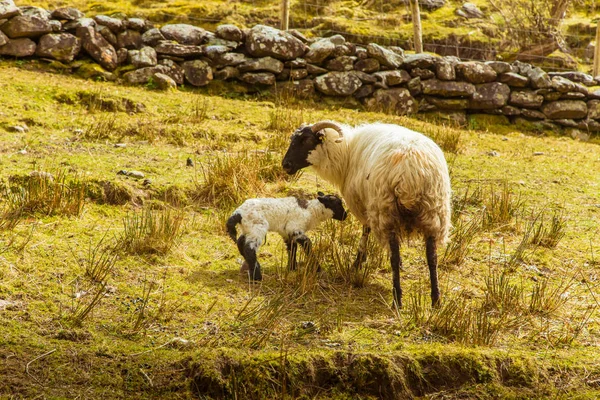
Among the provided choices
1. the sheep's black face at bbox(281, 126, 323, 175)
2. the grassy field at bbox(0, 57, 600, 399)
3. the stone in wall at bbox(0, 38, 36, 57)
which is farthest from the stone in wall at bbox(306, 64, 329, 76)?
the sheep's black face at bbox(281, 126, 323, 175)

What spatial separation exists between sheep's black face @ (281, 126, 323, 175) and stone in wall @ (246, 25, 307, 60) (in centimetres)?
693

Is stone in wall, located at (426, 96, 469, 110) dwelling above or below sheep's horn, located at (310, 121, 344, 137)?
below

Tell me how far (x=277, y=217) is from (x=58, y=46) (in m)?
8.36

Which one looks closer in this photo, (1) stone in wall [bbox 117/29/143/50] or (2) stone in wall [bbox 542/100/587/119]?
(1) stone in wall [bbox 117/29/143/50]

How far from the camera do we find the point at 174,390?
409cm

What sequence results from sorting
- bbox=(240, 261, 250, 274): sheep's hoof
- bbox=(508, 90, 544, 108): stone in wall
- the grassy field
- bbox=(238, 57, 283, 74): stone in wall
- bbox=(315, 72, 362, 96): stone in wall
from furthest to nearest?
bbox=(508, 90, 544, 108): stone in wall
bbox=(315, 72, 362, 96): stone in wall
bbox=(238, 57, 283, 74): stone in wall
bbox=(240, 261, 250, 274): sheep's hoof
the grassy field

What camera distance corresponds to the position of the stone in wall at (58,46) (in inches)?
490

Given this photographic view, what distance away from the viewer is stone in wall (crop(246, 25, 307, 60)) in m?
13.4

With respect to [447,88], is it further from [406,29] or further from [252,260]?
[252,260]

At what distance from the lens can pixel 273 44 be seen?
44.0 ft

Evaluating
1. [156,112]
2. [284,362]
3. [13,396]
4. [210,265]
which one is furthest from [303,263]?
[156,112]

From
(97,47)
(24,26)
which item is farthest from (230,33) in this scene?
(24,26)

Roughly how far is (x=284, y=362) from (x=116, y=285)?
73.4 inches

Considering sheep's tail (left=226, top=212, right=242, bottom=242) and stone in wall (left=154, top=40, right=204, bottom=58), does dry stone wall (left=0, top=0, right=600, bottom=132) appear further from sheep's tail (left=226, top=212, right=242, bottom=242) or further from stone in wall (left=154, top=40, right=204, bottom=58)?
sheep's tail (left=226, top=212, right=242, bottom=242)
